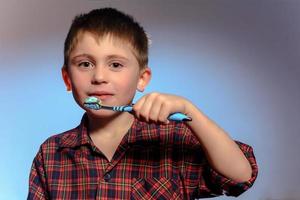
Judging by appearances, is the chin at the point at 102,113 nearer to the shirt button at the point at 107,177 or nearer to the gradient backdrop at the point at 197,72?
the shirt button at the point at 107,177

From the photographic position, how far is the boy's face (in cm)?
63

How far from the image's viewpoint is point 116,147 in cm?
68

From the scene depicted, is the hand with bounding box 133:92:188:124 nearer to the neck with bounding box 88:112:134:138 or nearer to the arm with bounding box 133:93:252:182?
the arm with bounding box 133:93:252:182

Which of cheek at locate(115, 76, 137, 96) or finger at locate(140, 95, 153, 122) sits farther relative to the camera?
cheek at locate(115, 76, 137, 96)

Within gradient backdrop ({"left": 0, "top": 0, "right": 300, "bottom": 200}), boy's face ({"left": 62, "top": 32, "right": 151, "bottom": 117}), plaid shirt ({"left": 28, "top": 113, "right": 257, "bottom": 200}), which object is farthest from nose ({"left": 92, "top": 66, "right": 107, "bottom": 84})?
gradient backdrop ({"left": 0, "top": 0, "right": 300, "bottom": 200})

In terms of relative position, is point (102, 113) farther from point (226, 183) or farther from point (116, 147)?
point (226, 183)

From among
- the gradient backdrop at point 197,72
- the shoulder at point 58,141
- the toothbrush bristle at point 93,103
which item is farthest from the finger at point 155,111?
the gradient backdrop at point 197,72

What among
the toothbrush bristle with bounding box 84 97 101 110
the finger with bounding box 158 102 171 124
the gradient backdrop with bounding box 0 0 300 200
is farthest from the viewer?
the gradient backdrop with bounding box 0 0 300 200

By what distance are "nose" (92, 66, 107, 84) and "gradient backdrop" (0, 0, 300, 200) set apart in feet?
1.34

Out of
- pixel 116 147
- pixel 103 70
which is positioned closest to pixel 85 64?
pixel 103 70

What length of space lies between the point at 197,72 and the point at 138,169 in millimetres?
435

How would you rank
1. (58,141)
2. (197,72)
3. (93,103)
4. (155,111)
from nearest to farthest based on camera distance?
(155,111), (93,103), (58,141), (197,72)

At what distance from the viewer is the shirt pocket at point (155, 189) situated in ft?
2.10

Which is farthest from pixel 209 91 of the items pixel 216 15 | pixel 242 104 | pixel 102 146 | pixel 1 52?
pixel 1 52
